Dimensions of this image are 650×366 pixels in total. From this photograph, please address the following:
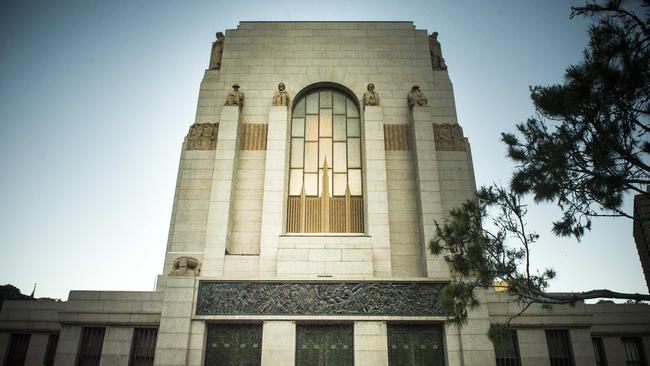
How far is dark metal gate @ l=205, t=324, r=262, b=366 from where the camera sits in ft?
43.1

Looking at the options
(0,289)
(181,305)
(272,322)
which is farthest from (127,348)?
(0,289)

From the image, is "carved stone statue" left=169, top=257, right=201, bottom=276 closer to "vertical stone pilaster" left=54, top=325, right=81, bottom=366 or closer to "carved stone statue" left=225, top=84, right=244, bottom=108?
"vertical stone pilaster" left=54, top=325, right=81, bottom=366

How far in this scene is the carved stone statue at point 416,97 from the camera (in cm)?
1722

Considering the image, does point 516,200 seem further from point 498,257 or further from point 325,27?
point 325,27

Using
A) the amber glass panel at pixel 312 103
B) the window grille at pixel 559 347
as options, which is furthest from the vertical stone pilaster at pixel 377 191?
the window grille at pixel 559 347

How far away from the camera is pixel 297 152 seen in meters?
17.6

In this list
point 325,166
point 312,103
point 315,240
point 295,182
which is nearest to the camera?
point 315,240

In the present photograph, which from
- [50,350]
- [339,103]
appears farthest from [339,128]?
[50,350]

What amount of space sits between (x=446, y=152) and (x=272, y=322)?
9154mm

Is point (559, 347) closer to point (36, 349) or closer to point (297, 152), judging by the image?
point (297, 152)

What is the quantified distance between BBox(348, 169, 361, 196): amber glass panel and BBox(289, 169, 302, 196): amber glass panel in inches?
78.5

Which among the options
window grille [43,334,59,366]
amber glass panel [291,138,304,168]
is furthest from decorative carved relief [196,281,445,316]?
window grille [43,334,59,366]

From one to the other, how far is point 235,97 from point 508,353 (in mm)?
13577

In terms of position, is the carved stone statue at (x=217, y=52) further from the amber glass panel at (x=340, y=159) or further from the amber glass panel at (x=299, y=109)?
the amber glass panel at (x=340, y=159)
